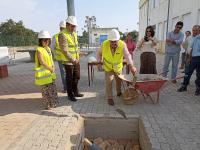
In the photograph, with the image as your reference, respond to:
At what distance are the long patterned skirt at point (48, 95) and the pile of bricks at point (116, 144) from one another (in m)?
1.37

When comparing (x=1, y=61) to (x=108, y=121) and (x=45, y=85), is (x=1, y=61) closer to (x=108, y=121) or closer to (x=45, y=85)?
(x=45, y=85)

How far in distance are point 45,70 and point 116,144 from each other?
2.19m

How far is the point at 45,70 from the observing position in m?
5.10

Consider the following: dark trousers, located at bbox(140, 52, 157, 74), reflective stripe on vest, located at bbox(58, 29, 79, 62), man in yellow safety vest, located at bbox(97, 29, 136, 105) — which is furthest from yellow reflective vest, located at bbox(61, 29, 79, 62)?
dark trousers, located at bbox(140, 52, 157, 74)

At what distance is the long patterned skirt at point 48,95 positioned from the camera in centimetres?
525

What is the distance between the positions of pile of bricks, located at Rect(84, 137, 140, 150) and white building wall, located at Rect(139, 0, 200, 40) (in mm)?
10958

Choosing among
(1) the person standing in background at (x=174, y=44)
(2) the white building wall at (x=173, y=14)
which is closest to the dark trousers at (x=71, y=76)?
(1) the person standing in background at (x=174, y=44)

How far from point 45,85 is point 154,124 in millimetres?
2528

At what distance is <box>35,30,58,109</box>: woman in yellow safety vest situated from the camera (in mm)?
4953

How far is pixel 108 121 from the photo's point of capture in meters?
4.72

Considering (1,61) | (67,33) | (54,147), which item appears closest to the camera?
(54,147)

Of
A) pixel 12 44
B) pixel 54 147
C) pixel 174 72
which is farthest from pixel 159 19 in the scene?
pixel 12 44

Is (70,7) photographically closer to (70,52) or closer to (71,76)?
(70,52)

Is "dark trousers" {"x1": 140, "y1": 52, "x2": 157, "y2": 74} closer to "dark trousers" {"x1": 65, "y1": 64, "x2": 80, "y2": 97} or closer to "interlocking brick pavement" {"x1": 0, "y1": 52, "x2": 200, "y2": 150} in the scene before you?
"interlocking brick pavement" {"x1": 0, "y1": 52, "x2": 200, "y2": 150}
